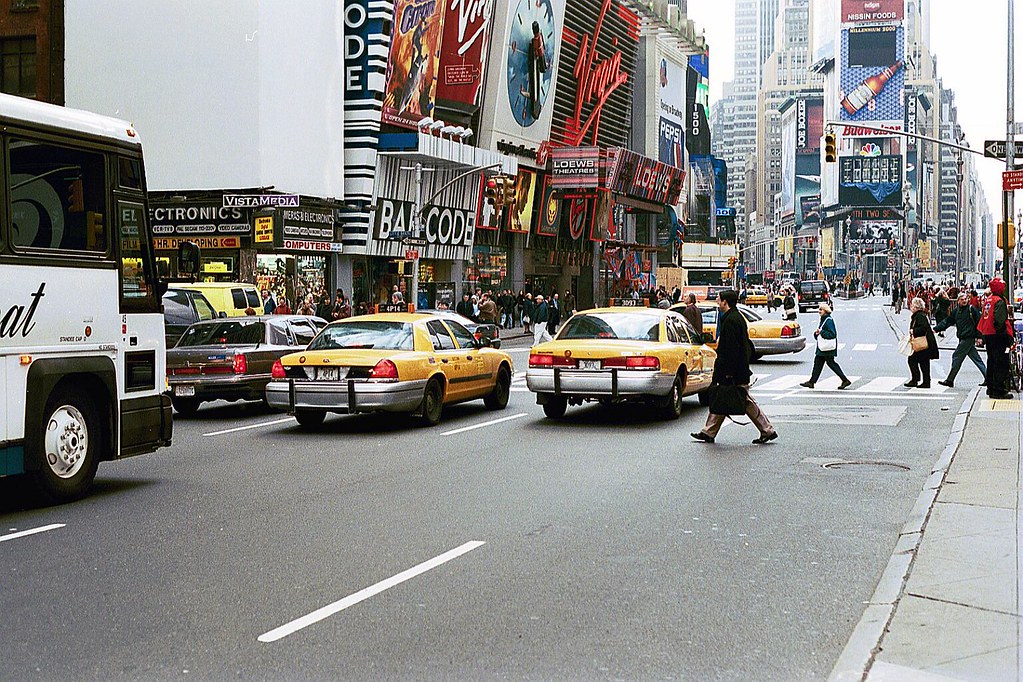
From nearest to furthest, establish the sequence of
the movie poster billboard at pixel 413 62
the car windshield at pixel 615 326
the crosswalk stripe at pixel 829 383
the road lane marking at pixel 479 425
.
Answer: the road lane marking at pixel 479 425
the car windshield at pixel 615 326
the crosswalk stripe at pixel 829 383
the movie poster billboard at pixel 413 62

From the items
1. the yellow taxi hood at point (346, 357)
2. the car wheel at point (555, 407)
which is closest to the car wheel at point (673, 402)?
the car wheel at point (555, 407)

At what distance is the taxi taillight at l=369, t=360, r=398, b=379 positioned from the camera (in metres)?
15.7

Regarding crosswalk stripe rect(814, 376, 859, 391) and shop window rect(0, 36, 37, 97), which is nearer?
crosswalk stripe rect(814, 376, 859, 391)

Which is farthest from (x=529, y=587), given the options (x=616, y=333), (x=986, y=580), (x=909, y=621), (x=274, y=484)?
(x=616, y=333)

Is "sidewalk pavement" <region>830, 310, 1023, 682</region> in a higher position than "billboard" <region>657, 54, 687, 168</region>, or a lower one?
lower

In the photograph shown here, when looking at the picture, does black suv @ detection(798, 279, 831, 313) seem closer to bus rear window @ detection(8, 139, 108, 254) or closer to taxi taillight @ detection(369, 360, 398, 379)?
taxi taillight @ detection(369, 360, 398, 379)

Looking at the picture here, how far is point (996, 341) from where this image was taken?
65.7 feet

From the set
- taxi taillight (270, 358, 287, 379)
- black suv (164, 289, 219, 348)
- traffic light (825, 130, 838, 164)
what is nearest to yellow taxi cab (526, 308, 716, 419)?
taxi taillight (270, 358, 287, 379)

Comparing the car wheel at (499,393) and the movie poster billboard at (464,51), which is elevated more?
the movie poster billboard at (464,51)

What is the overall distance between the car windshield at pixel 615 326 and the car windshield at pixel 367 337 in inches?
92.2

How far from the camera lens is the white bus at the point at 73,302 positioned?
973cm

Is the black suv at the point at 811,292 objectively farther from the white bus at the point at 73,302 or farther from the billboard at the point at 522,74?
the white bus at the point at 73,302

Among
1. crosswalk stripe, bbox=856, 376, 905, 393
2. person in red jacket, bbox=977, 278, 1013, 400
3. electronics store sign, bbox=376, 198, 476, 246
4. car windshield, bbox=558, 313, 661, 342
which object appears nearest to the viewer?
car windshield, bbox=558, 313, 661, 342

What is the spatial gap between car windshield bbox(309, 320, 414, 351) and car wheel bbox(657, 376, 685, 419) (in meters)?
3.49
